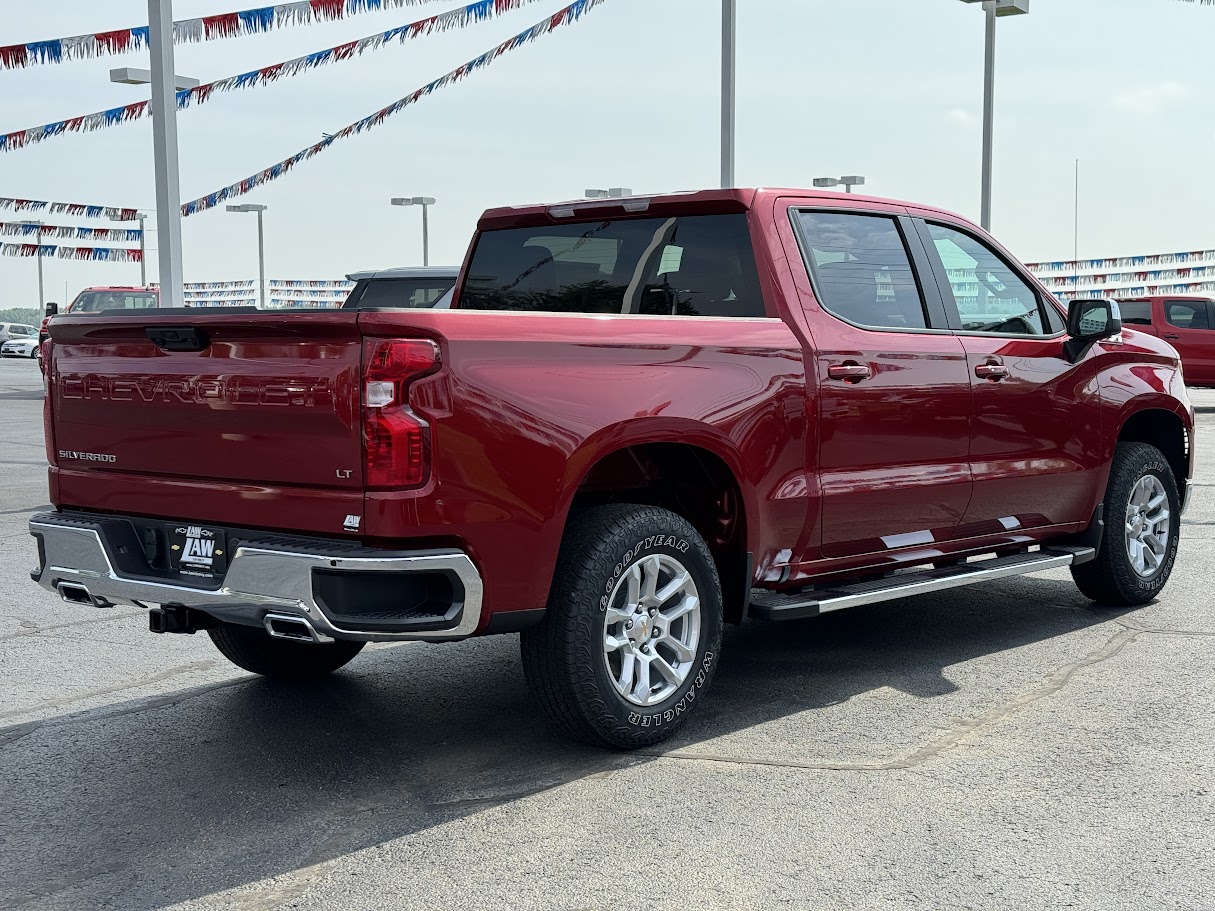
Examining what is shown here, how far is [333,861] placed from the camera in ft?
12.5

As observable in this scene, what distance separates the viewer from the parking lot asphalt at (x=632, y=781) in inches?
143

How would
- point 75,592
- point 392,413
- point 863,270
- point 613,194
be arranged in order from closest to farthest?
point 392,413
point 75,592
point 863,270
point 613,194

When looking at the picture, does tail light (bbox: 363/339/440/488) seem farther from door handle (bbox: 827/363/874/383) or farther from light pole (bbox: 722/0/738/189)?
light pole (bbox: 722/0/738/189)

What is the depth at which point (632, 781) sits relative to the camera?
4457mm

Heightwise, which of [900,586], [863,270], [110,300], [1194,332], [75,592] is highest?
[863,270]

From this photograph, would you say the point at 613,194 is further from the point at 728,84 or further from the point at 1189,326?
the point at 1189,326

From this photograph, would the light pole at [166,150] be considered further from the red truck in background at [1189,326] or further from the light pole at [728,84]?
the red truck in background at [1189,326]

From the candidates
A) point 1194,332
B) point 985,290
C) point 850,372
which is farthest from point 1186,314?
point 850,372

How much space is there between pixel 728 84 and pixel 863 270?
36.2 feet

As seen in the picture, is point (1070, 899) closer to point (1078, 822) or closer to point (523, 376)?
point (1078, 822)

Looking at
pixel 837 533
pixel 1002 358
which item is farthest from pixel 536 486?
pixel 1002 358

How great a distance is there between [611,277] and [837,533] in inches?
54.0

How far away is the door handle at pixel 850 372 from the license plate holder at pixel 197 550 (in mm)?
2330

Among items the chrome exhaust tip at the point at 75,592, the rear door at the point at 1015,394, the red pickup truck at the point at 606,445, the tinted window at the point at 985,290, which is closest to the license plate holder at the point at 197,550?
the red pickup truck at the point at 606,445
